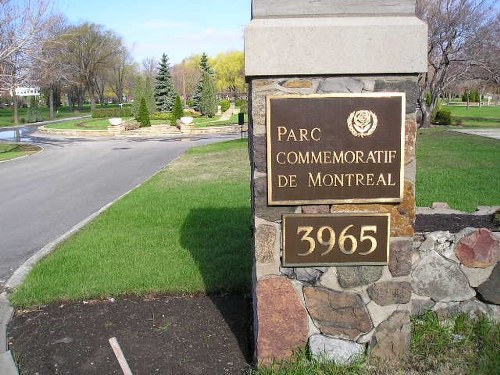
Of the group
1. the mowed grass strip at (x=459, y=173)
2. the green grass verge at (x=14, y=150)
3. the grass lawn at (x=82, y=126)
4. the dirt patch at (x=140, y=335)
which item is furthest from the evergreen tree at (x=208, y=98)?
the dirt patch at (x=140, y=335)

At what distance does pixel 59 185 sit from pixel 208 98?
30.9 m

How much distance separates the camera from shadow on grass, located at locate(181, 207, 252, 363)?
14.8ft

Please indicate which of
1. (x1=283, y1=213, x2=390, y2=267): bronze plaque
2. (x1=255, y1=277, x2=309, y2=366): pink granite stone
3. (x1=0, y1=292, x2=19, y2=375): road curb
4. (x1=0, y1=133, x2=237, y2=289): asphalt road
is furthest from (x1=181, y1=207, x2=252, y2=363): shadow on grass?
(x1=0, y1=133, x2=237, y2=289): asphalt road

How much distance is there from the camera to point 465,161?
1312 cm

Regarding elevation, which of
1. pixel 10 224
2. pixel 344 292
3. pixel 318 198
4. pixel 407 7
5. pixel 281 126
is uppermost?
pixel 407 7

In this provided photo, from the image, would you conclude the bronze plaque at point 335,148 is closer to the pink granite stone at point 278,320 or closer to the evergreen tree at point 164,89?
the pink granite stone at point 278,320

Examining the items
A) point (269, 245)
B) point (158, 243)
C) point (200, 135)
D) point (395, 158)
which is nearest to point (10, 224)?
point (158, 243)

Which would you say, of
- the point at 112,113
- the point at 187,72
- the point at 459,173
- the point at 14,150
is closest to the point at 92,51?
the point at 112,113

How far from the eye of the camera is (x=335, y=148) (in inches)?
131

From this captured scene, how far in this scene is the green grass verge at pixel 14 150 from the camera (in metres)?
20.4

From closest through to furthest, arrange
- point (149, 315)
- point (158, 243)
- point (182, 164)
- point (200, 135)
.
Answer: point (149, 315)
point (158, 243)
point (182, 164)
point (200, 135)

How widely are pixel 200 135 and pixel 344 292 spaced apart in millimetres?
26882

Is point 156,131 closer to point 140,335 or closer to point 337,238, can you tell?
point 140,335

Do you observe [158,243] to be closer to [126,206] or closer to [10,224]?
[126,206]
